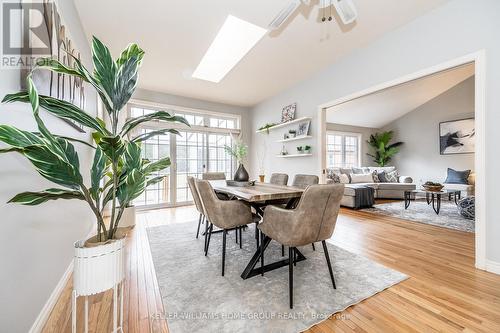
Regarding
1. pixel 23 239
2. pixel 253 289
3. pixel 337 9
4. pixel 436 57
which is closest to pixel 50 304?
pixel 23 239

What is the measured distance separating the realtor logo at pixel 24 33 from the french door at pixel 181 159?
3.37 metres

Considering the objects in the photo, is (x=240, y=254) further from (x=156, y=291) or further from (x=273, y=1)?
(x=273, y=1)

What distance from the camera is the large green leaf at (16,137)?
0.73 metres

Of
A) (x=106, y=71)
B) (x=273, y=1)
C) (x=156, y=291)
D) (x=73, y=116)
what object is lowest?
(x=156, y=291)

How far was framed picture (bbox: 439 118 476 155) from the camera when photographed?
5801 mm

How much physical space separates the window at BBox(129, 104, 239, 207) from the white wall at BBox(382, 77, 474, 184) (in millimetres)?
6345

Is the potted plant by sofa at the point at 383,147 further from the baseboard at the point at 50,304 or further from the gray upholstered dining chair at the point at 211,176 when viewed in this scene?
the baseboard at the point at 50,304

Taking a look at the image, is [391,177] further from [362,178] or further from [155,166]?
[155,166]

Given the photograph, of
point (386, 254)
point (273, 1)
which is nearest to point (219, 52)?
point (273, 1)

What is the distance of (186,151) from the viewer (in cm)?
512

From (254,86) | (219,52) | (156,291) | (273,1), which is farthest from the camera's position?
(254,86)

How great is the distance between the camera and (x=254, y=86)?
14.7ft

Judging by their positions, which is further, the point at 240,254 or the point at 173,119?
the point at 240,254

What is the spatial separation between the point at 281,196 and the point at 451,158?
734 centimetres
